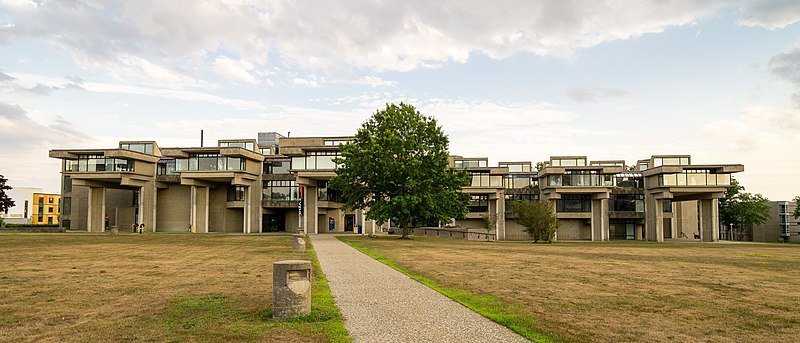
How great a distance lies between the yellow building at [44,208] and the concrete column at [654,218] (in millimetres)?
135115

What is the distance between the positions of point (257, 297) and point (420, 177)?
3659 centimetres

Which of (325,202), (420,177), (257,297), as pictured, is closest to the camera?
(257,297)

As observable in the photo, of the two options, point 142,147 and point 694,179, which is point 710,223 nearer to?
point 694,179

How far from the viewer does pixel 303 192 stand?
228 feet

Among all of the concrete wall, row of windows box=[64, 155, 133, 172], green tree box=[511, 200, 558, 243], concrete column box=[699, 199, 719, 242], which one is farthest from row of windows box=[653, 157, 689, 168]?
row of windows box=[64, 155, 133, 172]

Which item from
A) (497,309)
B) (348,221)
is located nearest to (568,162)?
(348,221)

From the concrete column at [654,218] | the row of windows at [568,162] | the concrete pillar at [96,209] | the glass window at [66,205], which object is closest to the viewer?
the concrete column at [654,218]

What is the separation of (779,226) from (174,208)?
100191mm

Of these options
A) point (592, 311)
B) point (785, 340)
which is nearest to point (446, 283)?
point (592, 311)

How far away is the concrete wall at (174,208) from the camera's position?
257ft

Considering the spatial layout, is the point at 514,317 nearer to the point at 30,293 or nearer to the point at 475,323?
the point at 475,323

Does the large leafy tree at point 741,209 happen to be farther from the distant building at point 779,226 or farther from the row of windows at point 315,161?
the row of windows at point 315,161

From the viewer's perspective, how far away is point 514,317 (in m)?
11.1

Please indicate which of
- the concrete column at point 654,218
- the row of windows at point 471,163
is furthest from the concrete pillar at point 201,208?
the concrete column at point 654,218
